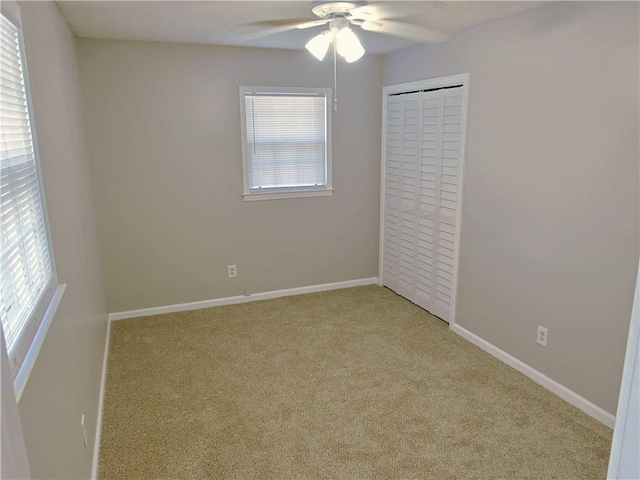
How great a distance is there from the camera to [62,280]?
186cm

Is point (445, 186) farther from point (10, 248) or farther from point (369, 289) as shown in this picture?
point (10, 248)

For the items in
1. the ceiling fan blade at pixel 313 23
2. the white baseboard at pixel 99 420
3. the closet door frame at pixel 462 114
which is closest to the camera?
the white baseboard at pixel 99 420

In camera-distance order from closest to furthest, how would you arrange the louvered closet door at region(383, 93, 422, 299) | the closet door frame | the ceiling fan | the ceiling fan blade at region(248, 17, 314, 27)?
1. the ceiling fan
2. the ceiling fan blade at region(248, 17, 314, 27)
3. the closet door frame
4. the louvered closet door at region(383, 93, 422, 299)

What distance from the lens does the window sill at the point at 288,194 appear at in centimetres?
413

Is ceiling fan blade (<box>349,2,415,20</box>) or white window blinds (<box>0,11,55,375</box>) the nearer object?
white window blinds (<box>0,11,55,375</box>)

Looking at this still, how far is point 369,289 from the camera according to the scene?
15.3ft

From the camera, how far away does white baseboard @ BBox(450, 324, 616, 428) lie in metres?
2.54

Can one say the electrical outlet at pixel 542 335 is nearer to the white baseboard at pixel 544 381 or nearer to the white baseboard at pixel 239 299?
the white baseboard at pixel 544 381

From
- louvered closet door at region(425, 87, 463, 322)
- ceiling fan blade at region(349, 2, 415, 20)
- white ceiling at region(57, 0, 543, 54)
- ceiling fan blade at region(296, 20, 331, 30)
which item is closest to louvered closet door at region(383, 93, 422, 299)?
louvered closet door at region(425, 87, 463, 322)

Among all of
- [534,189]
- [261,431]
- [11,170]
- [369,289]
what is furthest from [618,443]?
[369,289]

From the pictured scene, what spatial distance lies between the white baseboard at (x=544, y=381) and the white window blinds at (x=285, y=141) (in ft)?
6.38

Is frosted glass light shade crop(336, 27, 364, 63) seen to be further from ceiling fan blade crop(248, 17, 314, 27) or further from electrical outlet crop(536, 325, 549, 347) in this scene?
electrical outlet crop(536, 325, 549, 347)

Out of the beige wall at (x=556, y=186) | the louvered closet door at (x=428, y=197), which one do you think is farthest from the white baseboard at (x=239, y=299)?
the beige wall at (x=556, y=186)

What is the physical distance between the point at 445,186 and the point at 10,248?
3070 millimetres
